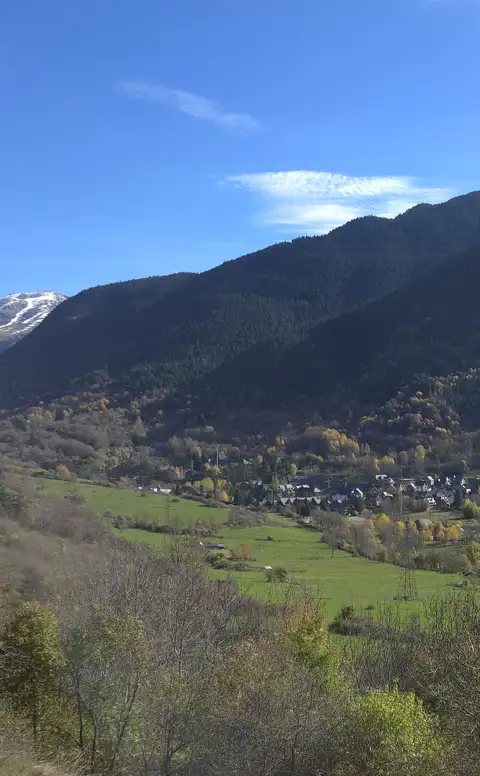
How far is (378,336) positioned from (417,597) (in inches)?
5007

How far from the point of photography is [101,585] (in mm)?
24859

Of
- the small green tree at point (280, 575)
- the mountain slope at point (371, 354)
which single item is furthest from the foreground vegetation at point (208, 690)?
→ the mountain slope at point (371, 354)

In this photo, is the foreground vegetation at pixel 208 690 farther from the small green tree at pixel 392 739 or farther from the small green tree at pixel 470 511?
the small green tree at pixel 470 511

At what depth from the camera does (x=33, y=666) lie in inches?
798

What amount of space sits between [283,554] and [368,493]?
41.1m

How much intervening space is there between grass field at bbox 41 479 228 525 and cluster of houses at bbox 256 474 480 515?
1360 cm

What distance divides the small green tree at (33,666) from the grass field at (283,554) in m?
16.8

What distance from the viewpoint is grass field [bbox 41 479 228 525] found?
200 ft

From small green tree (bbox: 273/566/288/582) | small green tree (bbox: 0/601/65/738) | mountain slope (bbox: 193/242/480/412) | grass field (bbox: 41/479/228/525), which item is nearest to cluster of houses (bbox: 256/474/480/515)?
grass field (bbox: 41/479/228/525)

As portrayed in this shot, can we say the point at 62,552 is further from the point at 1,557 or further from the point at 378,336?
the point at 378,336

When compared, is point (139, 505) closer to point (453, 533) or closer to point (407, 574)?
point (453, 533)

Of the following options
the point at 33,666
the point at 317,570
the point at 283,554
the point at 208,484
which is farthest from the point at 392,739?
the point at 208,484

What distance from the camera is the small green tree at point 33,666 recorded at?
20.2 meters

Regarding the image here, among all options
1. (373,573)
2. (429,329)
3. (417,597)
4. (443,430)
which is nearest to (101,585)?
(417,597)
